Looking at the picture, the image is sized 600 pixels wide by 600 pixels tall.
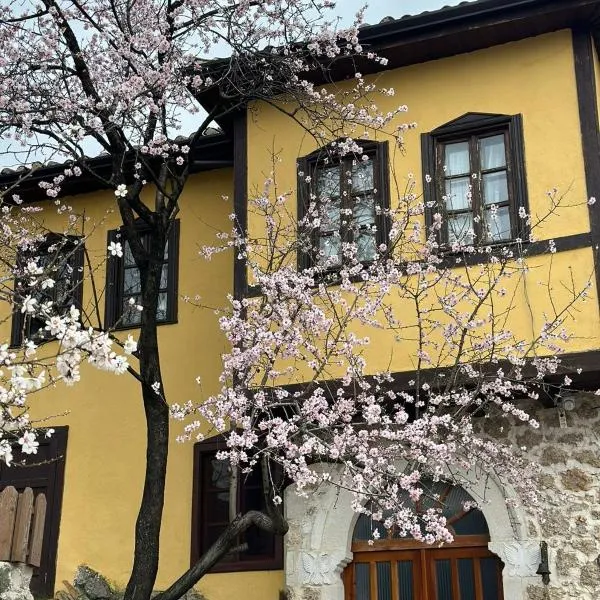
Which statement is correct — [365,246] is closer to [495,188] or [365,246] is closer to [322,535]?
[495,188]

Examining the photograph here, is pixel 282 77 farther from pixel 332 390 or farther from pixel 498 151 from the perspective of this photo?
pixel 332 390

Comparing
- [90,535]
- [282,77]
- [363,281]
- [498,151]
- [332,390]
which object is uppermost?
[282,77]

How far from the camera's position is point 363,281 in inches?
341

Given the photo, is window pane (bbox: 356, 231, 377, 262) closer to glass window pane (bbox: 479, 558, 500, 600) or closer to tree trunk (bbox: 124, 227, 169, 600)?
tree trunk (bbox: 124, 227, 169, 600)

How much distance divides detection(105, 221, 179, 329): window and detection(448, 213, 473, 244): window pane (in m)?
3.70

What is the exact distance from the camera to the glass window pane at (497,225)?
8461 mm

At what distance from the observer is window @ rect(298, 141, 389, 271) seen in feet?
29.5

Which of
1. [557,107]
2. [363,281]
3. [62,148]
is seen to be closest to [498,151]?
[557,107]

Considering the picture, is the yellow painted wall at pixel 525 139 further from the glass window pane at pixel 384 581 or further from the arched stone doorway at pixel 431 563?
the glass window pane at pixel 384 581

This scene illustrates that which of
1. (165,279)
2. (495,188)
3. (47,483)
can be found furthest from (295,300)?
(47,483)

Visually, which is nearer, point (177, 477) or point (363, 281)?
point (363, 281)

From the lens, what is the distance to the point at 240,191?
31.9 ft

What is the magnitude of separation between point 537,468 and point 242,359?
8.89 ft

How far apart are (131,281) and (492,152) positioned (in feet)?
15.8
